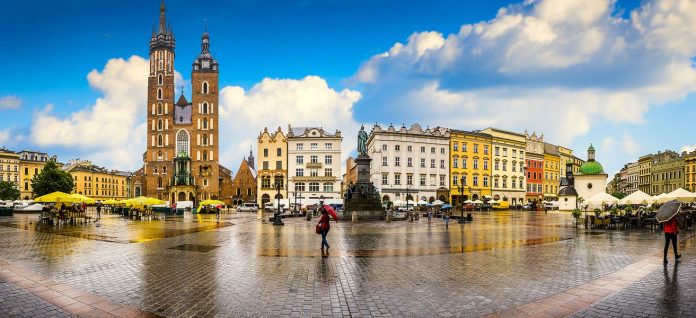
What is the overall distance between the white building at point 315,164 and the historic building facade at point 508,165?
2930 cm

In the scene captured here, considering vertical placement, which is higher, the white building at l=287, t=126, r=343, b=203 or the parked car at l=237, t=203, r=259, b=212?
the white building at l=287, t=126, r=343, b=203

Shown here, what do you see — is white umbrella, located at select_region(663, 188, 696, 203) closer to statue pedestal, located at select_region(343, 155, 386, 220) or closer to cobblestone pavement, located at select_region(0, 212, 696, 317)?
cobblestone pavement, located at select_region(0, 212, 696, 317)

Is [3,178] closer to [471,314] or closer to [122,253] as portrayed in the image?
[122,253]

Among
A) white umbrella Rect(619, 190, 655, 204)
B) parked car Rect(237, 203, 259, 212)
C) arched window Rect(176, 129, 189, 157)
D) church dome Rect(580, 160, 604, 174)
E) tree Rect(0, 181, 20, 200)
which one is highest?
arched window Rect(176, 129, 189, 157)

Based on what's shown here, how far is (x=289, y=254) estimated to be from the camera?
571 inches

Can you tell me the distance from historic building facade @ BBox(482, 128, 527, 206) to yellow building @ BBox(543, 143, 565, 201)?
10408mm

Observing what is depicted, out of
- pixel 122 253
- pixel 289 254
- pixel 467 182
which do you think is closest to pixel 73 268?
pixel 122 253

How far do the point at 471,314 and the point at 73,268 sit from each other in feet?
33.3

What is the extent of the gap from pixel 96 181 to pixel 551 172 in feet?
404

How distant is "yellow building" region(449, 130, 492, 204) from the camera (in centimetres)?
7725

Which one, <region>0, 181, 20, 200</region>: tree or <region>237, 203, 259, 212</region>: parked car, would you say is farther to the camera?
<region>0, 181, 20, 200</region>: tree

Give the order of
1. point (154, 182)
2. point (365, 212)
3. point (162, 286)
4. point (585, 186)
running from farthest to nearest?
point (154, 182) → point (585, 186) → point (365, 212) → point (162, 286)

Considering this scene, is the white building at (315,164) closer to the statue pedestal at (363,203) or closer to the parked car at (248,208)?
the parked car at (248,208)

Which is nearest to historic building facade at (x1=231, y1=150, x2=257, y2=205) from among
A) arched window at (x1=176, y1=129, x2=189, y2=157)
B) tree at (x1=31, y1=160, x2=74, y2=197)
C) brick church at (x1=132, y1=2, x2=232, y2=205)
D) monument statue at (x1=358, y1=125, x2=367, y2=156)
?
brick church at (x1=132, y1=2, x2=232, y2=205)
